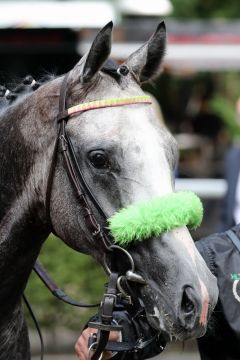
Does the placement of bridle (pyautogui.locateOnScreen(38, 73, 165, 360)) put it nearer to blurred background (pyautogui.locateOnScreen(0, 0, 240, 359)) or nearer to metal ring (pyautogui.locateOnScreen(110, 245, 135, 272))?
metal ring (pyautogui.locateOnScreen(110, 245, 135, 272))

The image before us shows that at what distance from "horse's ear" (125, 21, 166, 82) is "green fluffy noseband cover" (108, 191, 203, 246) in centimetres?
64

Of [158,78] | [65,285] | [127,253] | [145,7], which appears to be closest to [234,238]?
[127,253]

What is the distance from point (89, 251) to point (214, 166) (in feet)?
30.5

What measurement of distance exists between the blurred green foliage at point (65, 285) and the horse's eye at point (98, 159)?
399 centimetres

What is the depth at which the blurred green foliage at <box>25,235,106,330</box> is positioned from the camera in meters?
7.05

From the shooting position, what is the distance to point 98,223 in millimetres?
3021

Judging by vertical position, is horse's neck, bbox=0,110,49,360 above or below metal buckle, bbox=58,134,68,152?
below

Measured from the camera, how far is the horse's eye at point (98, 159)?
301cm

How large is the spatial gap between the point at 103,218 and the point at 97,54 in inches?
24.1

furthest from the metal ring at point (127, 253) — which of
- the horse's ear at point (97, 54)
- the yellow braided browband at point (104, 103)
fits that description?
the horse's ear at point (97, 54)

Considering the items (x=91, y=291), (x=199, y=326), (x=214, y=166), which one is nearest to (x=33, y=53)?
(x=214, y=166)

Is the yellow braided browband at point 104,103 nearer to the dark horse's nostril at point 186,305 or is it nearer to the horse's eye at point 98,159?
the horse's eye at point 98,159

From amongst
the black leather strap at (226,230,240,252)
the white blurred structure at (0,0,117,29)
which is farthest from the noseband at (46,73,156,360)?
the white blurred structure at (0,0,117,29)

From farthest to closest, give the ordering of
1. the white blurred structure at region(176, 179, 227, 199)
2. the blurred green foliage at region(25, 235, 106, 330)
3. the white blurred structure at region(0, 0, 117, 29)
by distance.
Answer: the white blurred structure at region(0, 0, 117, 29) → the white blurred structure at region(176, 179, 227, 199) → the blurred green foliage at region(25, 235, 106, 330)
